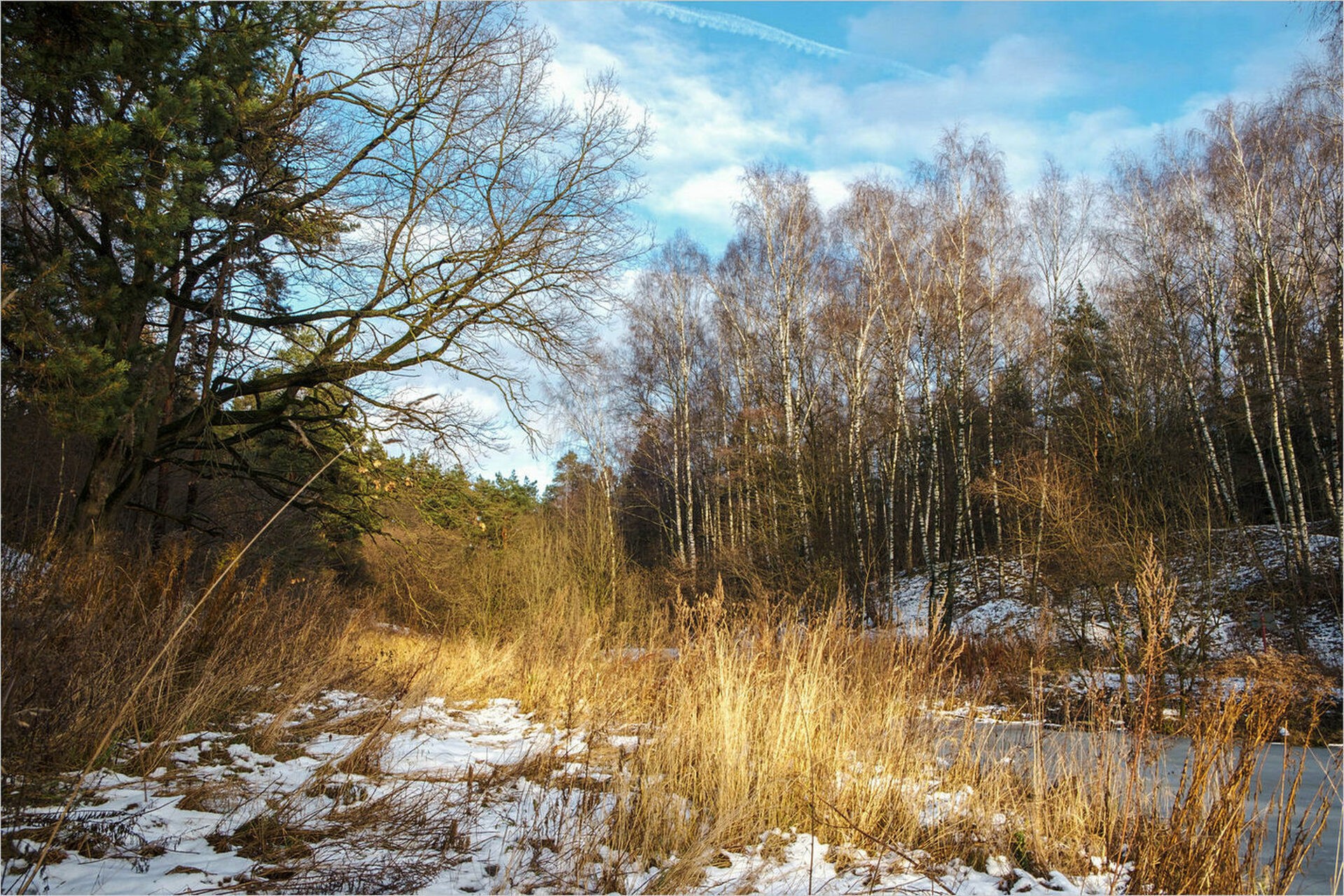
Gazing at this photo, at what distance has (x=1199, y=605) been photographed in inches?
350

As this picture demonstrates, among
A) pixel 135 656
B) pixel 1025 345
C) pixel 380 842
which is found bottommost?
pixel 380 842

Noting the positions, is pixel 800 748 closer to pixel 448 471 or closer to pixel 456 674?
pixel 456 674

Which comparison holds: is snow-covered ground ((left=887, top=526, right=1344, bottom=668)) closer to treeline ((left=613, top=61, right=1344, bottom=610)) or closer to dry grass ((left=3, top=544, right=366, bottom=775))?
treeline ((left=613, top=61, right=1344, bottom=610))

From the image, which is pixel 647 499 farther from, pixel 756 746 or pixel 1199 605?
pixel 756 746

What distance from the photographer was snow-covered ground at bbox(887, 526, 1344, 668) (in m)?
8.84

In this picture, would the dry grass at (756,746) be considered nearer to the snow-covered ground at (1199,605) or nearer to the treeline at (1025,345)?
the snow-covered ground at (1199,605)

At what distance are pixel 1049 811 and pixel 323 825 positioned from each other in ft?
9.72

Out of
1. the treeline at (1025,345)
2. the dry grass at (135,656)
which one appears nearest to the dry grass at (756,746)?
the dry grass at (135,656)

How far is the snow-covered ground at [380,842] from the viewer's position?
228 centimetres

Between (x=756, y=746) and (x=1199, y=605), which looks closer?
(x=756, y=746)

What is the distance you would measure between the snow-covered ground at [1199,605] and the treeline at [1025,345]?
0.51 metres

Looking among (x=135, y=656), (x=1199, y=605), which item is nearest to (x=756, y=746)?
(x=135, y=656)

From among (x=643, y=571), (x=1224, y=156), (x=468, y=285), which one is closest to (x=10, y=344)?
(x=468, y=285)

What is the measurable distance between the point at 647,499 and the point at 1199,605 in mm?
13305
